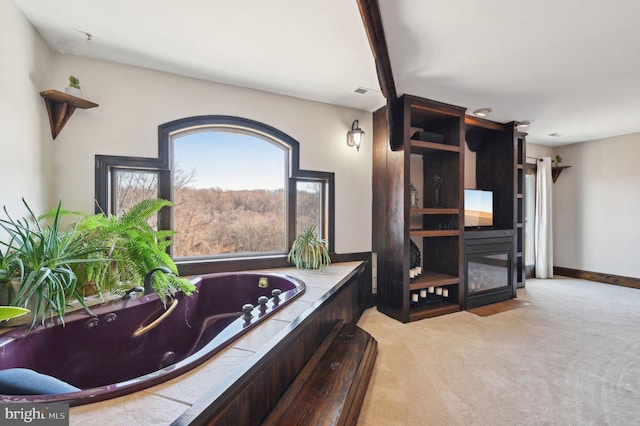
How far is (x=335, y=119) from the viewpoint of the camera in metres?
3.15

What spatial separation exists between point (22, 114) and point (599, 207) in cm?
722

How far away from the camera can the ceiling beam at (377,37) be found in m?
1.38

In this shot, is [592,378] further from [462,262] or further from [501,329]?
[462,262]

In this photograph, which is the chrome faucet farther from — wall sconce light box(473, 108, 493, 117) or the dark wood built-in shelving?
wall sconce light box(473, 108, 493, 117)

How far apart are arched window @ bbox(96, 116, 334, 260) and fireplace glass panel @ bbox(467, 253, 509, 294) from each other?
1.83 meters

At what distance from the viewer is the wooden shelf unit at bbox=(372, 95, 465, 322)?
284 centimetres

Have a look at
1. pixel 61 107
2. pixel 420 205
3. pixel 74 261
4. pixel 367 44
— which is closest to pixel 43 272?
pixel 74 261

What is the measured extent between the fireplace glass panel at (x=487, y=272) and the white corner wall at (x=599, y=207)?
2346 millimetres

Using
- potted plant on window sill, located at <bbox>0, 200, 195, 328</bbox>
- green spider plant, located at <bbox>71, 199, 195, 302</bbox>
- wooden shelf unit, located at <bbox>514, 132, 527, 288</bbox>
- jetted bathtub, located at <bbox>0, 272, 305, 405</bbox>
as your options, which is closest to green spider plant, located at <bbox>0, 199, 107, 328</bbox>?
potted plant on window sill, located at <bbox>0, 200, 195, 328</bbox>

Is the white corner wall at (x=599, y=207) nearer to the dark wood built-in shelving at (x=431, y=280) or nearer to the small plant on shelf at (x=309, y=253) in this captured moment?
the dark wood built-in shelving at (x=431, y=280)

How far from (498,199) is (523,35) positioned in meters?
2.60

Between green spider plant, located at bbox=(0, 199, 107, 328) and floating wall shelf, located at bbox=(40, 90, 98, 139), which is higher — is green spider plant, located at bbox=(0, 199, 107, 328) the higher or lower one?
the lower one

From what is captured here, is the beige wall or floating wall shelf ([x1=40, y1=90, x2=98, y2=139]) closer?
floating wall shelf ([x1=40, y1=90, x2=98, y2=139])

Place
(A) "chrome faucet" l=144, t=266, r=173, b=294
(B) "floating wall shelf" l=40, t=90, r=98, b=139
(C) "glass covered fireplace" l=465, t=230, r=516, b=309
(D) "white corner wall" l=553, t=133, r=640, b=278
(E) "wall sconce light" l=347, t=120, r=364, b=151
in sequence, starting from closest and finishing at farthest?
(A) "chrome faucet" l=144, t=266, r=173, b=294 → (B) "floating wall shelf" l=40, t=90, r=98, b=139 → (E) "wall sconce light" l=347, t=120, r=364, b=151 → (C) "glass covered fireplace" l=465, t=230, r=516, b=309 → (D) "white corner wall" l=553, t=133, r=640, b=278
